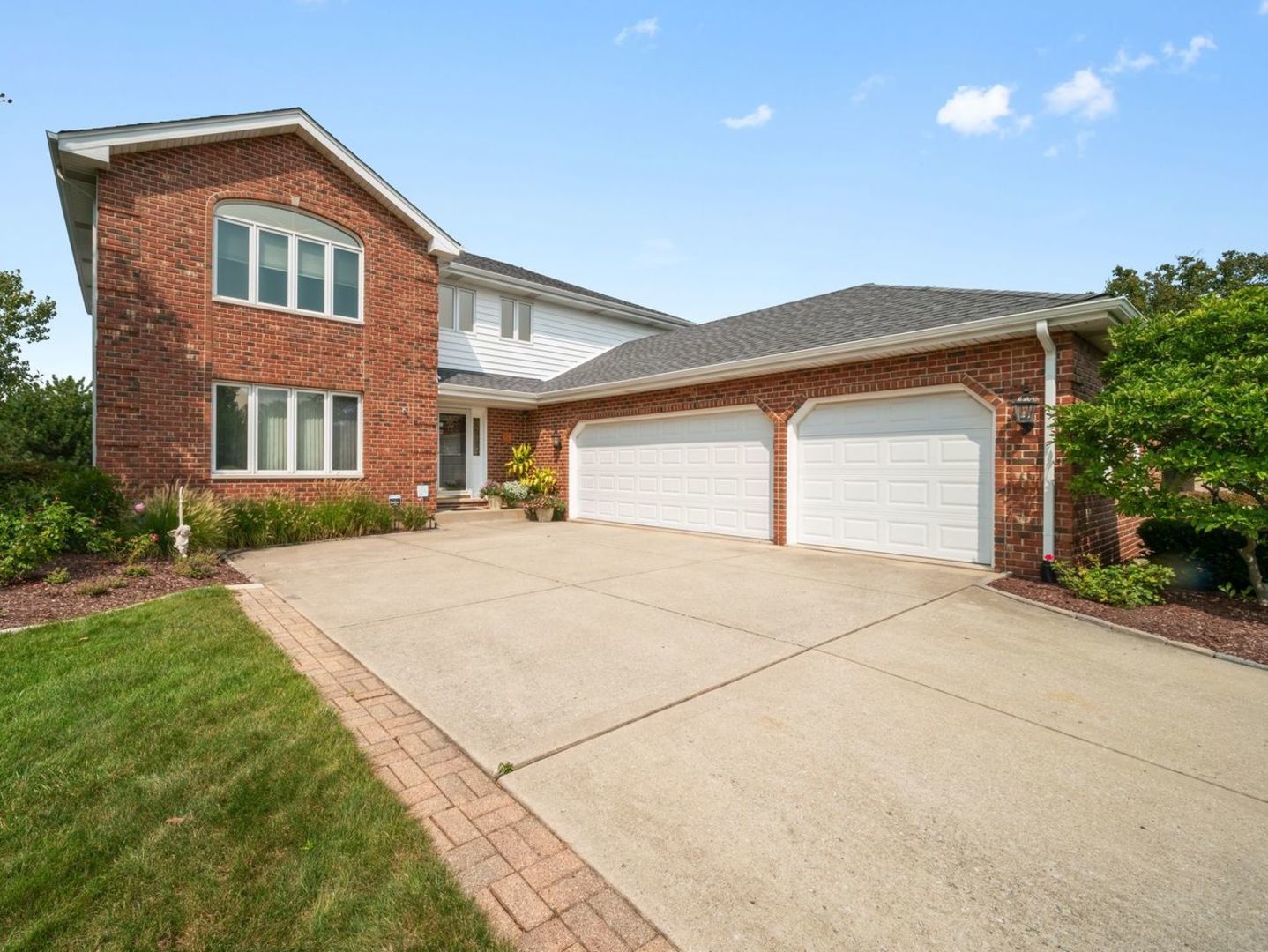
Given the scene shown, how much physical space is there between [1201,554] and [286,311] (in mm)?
14178

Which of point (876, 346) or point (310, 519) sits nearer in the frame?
point (876, 346)

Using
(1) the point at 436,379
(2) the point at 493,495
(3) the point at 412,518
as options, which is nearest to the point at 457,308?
(1) the point at 436,379

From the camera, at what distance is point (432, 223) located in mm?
12102

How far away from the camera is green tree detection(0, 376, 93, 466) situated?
15.7m

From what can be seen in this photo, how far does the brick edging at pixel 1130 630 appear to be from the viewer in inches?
175

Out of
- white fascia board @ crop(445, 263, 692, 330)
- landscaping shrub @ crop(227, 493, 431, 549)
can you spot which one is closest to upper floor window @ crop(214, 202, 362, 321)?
white fascia board @ crop(445, 263, 692, 330)

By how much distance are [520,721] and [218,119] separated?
38.2 feet

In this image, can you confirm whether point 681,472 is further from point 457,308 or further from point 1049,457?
point 457,308

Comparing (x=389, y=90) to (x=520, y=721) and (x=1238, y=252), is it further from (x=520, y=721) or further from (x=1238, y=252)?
(x=1238, y=252)

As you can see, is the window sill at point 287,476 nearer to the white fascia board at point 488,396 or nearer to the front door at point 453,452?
the white fascia board at point 488,396

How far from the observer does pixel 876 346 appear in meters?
8.20

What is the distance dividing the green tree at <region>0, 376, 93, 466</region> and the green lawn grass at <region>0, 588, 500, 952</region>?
16.9 metres

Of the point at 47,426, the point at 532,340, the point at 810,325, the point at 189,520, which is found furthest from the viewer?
the point at 47,426

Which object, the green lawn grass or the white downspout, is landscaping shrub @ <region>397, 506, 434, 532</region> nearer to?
the green lawn grass
